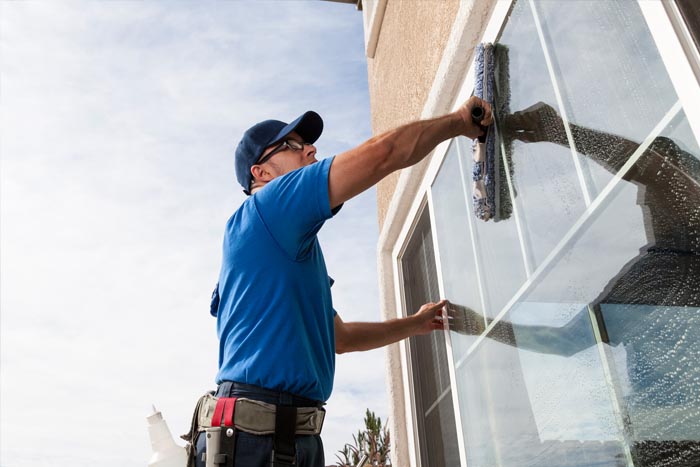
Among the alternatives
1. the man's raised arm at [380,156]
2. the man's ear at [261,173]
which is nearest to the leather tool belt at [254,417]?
the man's raised arm at [380,156]

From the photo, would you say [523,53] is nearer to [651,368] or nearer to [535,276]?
[535,276]

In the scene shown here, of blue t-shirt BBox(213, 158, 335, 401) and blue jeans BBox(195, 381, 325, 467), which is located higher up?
blue t-shirt BBox(213, 158, 335, 401)

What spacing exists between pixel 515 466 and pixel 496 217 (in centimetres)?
87

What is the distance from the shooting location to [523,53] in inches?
77.1

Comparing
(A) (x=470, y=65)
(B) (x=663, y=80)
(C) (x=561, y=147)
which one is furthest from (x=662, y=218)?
(A) (x=470, y=65)

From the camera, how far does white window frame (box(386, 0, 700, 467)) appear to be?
121 centimetres

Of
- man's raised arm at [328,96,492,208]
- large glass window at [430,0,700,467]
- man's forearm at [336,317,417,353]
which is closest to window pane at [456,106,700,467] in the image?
large glass window at [430,0,700,467]

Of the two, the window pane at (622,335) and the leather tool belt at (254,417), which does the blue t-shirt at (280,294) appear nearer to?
the leather tool belt at (254,417)

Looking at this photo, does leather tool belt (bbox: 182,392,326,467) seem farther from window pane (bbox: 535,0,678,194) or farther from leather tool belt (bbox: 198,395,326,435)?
window pane (bbox: 535,0,678,194)

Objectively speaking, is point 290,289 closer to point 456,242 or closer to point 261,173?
point 261,173

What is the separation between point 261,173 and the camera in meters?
2.57

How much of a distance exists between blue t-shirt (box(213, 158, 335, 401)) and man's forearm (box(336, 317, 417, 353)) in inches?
24.0

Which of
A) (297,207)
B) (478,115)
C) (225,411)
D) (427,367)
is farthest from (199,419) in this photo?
(427,367)

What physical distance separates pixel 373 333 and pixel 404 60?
1752mm
